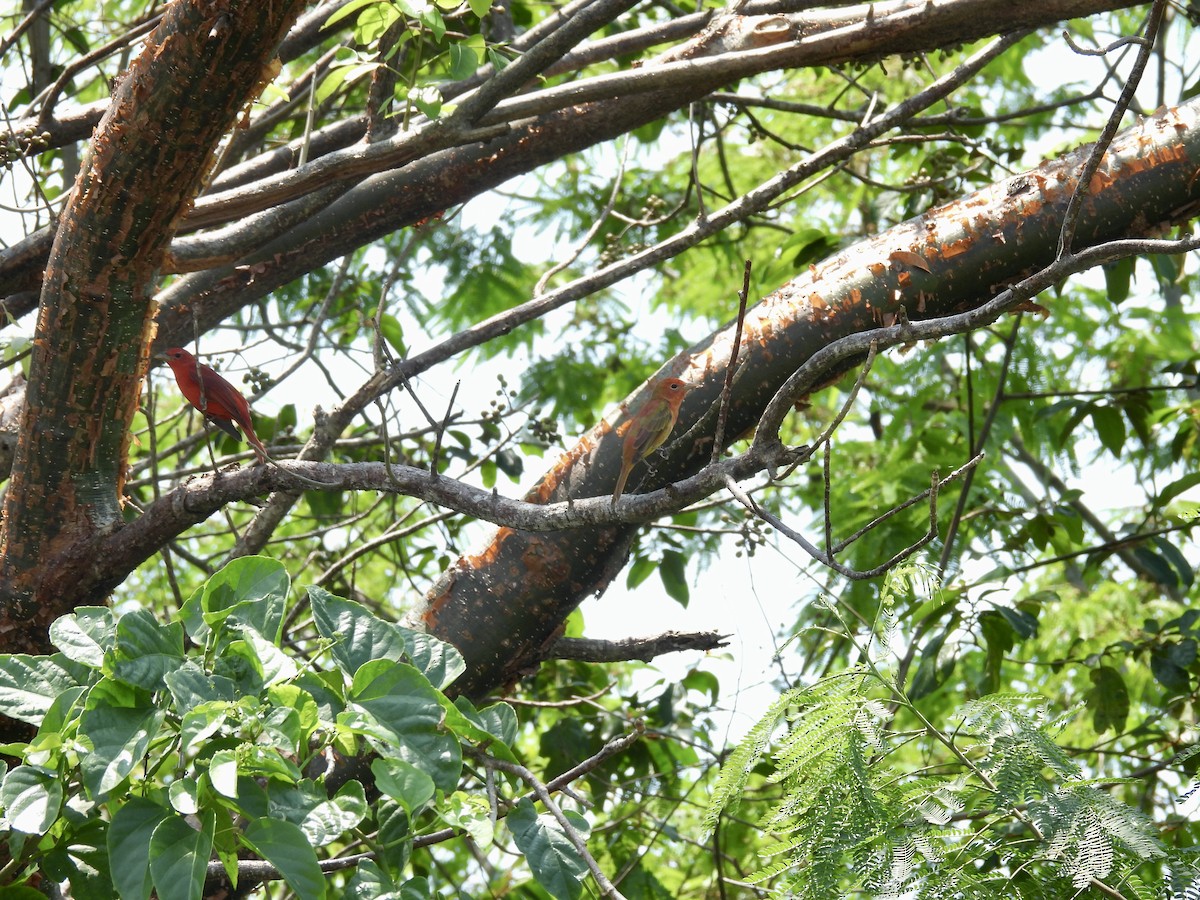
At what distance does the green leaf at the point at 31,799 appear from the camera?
1.42 m

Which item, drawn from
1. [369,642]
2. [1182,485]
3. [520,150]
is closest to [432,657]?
[369,642]

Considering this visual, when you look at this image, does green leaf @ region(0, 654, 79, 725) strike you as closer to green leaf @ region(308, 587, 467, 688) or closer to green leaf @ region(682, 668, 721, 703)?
green leaf @ region(308, 587, 467, 688)

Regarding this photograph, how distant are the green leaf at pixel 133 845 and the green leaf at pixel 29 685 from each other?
205 mm

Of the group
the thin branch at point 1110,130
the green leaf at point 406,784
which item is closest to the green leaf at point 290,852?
the green leaf at point 406,784

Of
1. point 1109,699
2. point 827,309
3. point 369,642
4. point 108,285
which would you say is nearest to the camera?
point 369,642

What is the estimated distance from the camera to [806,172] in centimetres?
301

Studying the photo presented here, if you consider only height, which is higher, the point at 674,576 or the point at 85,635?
the point at 674,576

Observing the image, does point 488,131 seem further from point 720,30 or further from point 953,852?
point 953,852

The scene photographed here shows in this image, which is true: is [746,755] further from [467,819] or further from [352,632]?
[352,632]

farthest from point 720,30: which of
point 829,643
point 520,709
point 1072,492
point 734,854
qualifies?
point 734,854

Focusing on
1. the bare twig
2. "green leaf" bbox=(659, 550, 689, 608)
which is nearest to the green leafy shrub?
the bare twig

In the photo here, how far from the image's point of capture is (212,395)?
9.33ft

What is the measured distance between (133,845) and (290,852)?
21 cm

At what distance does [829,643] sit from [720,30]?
228 cm
